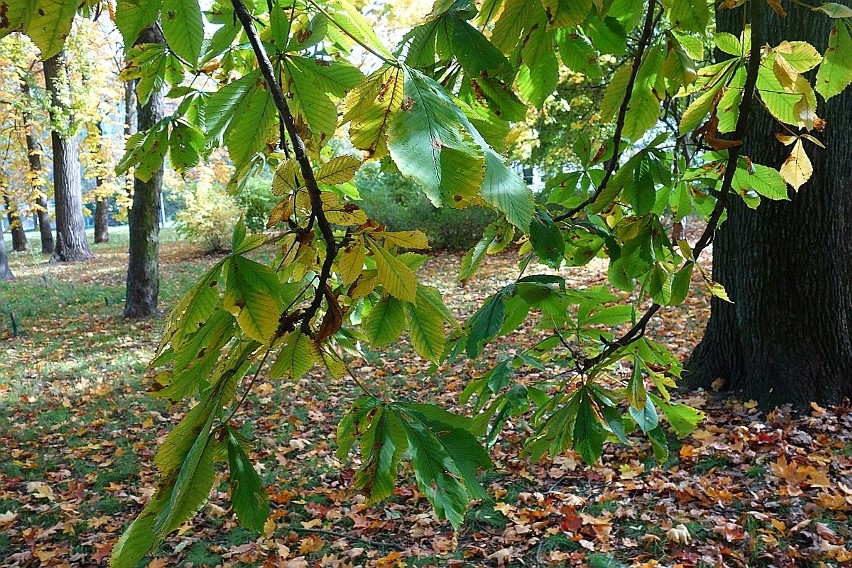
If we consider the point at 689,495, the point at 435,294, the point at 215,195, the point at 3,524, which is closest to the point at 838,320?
the point at 689,495

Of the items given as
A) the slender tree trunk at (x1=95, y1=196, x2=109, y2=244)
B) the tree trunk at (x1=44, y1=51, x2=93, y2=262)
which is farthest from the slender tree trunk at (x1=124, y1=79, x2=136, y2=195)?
the slender tree trunk at (x1=95, y1=196, x2=109, y2=244)

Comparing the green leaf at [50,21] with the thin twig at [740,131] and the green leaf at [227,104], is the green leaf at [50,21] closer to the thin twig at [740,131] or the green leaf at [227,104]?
the green leaf at [227,104]

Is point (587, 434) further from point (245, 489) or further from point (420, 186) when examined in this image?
point (420, 186)

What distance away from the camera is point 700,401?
4.55 metres

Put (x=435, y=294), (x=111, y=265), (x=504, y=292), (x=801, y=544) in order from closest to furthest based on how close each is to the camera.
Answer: (x=435, y=294) < (x=504, y=292) < (x=801, y=544) < (x=111, y=265)

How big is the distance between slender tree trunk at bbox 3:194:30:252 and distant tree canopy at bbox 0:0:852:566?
19.2m

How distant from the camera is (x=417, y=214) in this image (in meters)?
15.8

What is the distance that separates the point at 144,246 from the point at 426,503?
22.7 feet

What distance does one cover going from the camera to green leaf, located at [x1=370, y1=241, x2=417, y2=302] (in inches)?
32.4

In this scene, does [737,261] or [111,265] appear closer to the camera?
[737,261]

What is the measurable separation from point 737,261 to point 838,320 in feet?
2.52

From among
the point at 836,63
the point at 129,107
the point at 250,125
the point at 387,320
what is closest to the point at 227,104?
the point at 250,125

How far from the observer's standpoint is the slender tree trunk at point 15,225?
17159mm

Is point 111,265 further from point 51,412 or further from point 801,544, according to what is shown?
point 801,544
